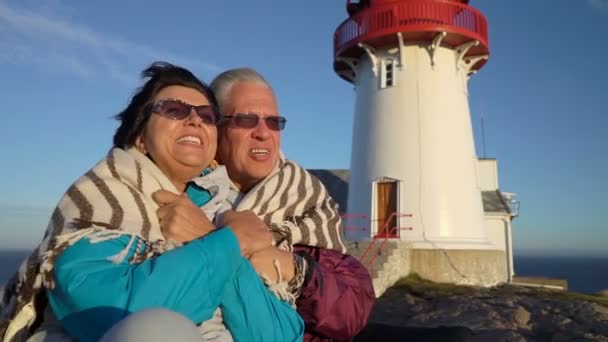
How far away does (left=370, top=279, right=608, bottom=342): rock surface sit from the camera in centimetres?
650

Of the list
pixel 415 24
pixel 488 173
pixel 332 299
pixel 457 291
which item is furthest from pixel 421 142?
pixel 332 299

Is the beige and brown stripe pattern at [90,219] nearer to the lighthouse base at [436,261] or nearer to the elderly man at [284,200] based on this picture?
the elderly man at [284,200]

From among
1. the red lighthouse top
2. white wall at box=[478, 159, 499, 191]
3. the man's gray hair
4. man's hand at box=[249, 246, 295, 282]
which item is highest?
the red lighthouse top

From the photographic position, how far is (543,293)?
33.1ft

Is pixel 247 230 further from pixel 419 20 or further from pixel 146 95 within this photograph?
pixel 419 20

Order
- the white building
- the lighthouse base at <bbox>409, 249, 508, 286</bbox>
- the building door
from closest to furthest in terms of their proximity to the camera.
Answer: the lighthouse base at <bbox>409, 249, 508, 286</bbox>, the white building, the building door

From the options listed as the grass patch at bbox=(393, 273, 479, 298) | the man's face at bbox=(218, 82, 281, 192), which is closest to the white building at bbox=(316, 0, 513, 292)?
the grass patch at bbox=(393, 273, 479, 298)

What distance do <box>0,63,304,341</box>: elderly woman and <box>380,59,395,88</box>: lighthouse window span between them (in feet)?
36.1

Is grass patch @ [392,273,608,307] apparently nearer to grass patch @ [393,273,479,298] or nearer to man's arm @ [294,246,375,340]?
grass patch @ [393,273,479,298]

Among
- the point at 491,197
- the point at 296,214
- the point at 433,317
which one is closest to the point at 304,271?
the point at 296,214

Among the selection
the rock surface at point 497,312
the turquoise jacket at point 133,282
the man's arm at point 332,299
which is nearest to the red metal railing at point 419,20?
the rock surface at point 497,312

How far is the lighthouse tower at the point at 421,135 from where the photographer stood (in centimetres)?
1184

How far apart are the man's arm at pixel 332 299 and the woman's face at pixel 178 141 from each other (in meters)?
0.73

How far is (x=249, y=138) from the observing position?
265 cm
